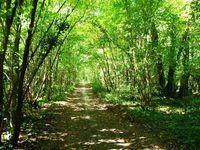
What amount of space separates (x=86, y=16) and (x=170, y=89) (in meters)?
11.2

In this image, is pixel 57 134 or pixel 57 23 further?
pixel 57 23

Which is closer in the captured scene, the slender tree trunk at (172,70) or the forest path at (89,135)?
the forest path at (89,135)

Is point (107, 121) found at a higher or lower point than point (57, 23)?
lower

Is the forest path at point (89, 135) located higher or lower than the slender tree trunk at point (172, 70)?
lower

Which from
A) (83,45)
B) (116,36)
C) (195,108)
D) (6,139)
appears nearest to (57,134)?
(6,139)

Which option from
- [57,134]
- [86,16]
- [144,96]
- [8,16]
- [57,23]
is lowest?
[57,134]

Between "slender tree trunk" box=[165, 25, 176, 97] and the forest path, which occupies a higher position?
"slender tree trunk" box=[165, 25, 176, 97]

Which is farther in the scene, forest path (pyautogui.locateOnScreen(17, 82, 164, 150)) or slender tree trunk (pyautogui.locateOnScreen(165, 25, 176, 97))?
slender tree trunk (pyautogui.locateOnScreen(165, 25, 176, 97))

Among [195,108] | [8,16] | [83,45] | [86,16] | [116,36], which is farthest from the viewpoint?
[83,45]

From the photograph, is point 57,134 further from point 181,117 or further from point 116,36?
point 116,36

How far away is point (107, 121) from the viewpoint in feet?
53.8

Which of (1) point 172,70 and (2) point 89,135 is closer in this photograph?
(2) point 89,135

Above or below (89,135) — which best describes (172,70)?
above

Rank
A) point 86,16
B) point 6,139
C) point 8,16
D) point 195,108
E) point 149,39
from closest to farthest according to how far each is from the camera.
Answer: point 8,16
point 6,139
point 195,108
point 149,39
point 86,16
